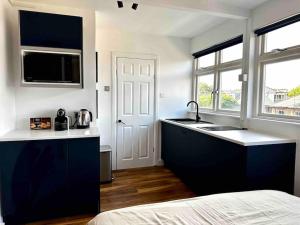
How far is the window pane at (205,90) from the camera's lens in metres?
3.76

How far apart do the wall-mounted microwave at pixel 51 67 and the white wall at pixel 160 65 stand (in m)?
1.13

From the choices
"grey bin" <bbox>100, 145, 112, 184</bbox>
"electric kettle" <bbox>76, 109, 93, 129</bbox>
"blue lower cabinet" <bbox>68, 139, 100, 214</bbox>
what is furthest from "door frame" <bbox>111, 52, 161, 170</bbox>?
"blue lower cabinet" <bbox>68, 139, 100, 214</bbox>

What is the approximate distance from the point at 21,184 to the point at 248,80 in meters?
2.86

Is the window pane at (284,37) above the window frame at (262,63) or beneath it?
above

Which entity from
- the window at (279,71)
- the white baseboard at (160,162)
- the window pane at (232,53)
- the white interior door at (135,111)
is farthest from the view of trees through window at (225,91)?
the white baseboard at (160,162)

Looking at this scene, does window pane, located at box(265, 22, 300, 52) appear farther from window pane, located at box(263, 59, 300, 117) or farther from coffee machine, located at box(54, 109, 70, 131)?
coffee machine, located at box(54, 109, 70, 131)

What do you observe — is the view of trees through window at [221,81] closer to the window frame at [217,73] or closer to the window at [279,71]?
the window frame at [217,73]

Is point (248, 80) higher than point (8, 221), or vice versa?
point (248, 80)

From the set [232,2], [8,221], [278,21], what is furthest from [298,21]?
[8,221]

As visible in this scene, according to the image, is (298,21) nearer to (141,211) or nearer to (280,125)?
(280,125)

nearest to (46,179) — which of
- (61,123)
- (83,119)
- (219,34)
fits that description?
(61,123)

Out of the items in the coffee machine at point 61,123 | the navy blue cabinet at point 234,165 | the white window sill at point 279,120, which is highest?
the white window sill at point 279,120

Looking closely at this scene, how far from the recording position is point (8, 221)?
214 centimetres

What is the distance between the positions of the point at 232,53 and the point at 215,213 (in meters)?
2.71
